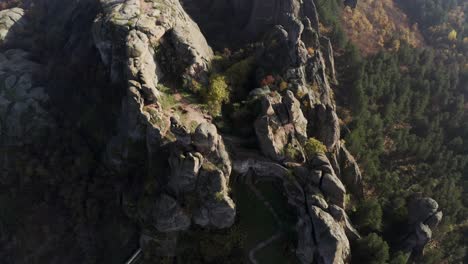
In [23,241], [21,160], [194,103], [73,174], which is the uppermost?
[194,103]

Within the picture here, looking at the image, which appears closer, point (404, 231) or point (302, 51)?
point (404, 231)

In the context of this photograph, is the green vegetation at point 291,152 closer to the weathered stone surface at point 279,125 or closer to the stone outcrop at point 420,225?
the weathered stone surface at point 279,125

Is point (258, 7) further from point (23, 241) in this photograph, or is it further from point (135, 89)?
point (23, 241)

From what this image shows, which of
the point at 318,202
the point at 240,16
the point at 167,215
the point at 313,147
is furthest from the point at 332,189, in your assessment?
the point at 240,16

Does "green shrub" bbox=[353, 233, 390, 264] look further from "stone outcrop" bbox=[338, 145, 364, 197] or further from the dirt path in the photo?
the dirt path

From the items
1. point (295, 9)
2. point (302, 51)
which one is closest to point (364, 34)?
point (295, 9)

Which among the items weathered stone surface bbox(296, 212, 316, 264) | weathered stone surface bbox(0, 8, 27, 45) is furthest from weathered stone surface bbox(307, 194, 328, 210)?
weathered stone surface bbox(0, 8, 27, 45)
